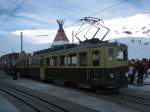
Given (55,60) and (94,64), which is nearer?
(94,64)

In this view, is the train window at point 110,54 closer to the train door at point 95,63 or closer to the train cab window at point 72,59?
the train door at point 95,63

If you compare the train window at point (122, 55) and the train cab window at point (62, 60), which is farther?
the train cab window at point (62, 60)

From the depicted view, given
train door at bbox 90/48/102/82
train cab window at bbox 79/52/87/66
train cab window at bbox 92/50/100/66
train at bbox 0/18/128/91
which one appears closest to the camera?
train at bbox 0/18/128/91

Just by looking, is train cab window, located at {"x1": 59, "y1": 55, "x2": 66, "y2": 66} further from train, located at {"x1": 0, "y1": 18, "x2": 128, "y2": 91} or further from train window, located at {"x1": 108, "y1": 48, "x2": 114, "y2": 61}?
train window, located at {"x1": 108, "y1": 48, "x2": 114, "y2": 61}

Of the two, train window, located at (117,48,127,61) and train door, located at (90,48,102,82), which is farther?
train window, located at (117,48,127,61)

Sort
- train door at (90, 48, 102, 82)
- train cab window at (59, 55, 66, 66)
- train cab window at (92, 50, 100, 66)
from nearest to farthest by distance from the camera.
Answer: train door at (90, 48, 102, 82)
train cab window at (92, 50, 100, 66)
train cab window at (59, 55, 66, 66)

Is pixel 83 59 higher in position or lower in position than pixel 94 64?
higher

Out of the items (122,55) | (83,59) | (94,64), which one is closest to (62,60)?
(83,59)

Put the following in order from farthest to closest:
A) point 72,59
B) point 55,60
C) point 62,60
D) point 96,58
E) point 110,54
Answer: point 55,60, point 62,60, point 72,59, point 96,58, point 110,54

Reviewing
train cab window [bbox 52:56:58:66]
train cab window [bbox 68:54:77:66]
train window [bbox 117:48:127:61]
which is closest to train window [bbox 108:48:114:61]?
train window [bbox 117:48:127:61]

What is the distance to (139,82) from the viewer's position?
1155 inches

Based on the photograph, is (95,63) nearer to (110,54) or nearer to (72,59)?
(110,54)

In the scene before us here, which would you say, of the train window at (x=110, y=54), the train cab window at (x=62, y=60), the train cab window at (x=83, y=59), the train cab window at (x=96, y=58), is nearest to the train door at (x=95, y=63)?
the train cab window at (x=96, y=58)

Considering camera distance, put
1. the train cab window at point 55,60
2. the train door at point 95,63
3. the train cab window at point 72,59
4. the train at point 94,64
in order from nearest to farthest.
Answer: the train at point 94,64, the train door at point 95,63, the train cab window at point 72,59, the train cab window at point 55,60
